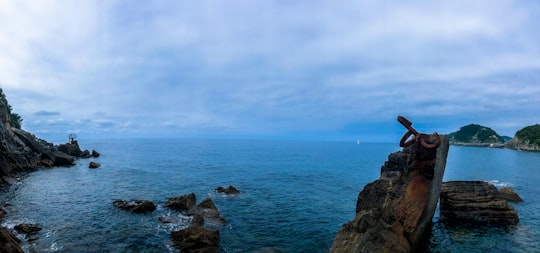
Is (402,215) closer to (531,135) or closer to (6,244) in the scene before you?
(6,244)

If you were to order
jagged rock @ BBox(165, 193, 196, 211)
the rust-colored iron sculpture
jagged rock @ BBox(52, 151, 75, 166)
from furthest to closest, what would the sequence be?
jagged rock @ BBox(52, 151, 75, 166)
jagged rock @ BBox(165, 193, 196, 211)
the rust-colored iron sculpture

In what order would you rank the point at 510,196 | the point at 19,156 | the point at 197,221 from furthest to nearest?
the point at 19,156, the point at 510,196, the point at 197,221

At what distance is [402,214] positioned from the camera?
66.5 feet

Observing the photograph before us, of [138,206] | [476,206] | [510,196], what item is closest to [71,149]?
[138,206]

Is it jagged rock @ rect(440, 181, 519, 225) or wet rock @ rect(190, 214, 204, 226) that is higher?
jagged rock @ rect(440, 181, 519, 225)

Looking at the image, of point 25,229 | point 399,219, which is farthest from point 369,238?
point 25,229

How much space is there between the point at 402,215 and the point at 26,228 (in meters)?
32.3

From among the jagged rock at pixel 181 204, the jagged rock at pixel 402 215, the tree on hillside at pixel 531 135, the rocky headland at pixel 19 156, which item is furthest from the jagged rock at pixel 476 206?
the tree on hillside at pixel 531 135

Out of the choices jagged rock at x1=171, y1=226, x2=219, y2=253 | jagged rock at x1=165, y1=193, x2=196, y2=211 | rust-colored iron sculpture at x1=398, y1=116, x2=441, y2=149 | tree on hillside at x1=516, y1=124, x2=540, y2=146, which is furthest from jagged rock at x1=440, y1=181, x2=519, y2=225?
tree on hillside at x1=516, y1=124, x2=540, y2=146

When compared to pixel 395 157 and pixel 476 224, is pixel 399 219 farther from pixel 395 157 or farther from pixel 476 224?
pixel 395 157

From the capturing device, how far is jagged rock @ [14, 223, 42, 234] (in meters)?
26.3

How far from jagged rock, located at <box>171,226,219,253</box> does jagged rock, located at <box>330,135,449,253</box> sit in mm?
10158

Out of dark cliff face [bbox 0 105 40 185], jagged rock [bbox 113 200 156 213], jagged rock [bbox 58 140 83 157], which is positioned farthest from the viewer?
jagged rock [bbox 58 140 83 157]

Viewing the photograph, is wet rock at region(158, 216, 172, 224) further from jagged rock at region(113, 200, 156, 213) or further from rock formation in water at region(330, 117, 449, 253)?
rock formation in water at region(330, 117, 449, 253)
